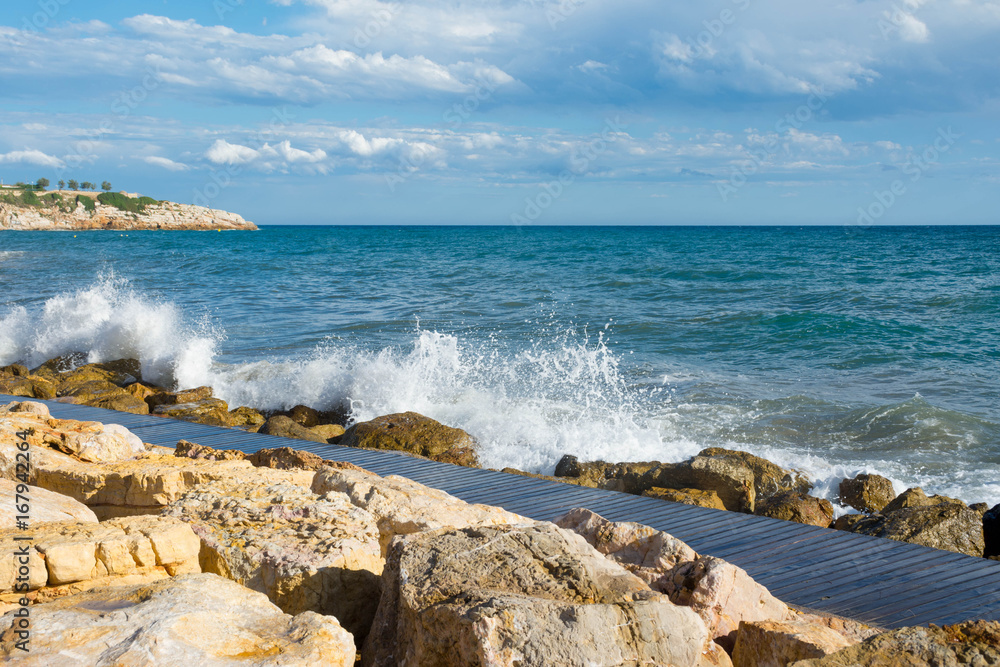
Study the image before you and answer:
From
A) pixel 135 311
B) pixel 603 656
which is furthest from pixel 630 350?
pixel 603 656

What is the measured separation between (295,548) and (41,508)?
1.37 m

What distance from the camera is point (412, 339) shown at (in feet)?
57.2

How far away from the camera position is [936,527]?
5785 mm

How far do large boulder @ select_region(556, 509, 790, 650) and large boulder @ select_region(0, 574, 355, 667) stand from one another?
163cm

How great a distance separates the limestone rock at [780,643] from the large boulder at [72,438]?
4.31m

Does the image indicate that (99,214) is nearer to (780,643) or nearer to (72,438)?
(72,438)

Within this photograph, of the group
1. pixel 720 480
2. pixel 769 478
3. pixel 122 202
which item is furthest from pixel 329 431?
pixel 122 202

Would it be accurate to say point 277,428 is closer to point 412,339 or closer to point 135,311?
point 412,339

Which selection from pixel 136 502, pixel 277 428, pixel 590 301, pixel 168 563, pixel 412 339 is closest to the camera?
pixel 168 563

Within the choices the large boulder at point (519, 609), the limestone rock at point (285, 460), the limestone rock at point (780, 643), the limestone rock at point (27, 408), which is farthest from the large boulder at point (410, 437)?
the limestone rock at point (780, 643)

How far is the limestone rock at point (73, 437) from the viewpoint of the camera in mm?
5105

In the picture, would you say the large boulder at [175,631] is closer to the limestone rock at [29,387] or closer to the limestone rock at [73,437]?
the limestone rock at [73,437]

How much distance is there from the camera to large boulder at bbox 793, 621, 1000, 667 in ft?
7.93

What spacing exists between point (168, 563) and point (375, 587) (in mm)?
898
